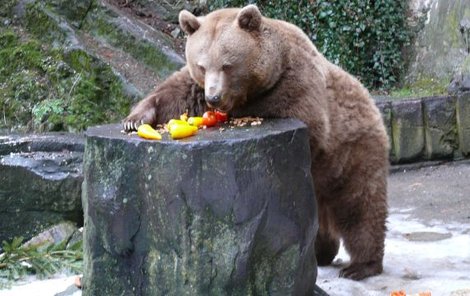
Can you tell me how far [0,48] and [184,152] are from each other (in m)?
7.37

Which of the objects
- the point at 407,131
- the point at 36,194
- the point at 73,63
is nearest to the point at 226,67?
the point at 36,194

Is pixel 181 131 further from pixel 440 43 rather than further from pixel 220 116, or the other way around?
pixel 440 43

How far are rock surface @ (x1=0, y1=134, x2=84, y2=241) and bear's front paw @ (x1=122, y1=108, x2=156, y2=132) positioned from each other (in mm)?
2299

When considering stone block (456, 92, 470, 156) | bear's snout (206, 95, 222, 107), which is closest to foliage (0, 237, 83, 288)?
bear's snout (206, 95, 222, 107)

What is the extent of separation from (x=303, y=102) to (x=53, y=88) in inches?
242

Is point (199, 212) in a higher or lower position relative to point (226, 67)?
lower

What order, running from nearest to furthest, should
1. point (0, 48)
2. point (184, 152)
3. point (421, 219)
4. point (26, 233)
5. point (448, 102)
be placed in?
point (184, 152) → point (26, 233) → point (421, 219) → point (448, 102) → point (0, 48)

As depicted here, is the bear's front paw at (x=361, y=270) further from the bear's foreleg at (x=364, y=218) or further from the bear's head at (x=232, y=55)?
the bear's head at (x=232, y=55)

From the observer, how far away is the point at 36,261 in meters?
5.96

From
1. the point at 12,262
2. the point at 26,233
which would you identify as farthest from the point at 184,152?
the point at 26,233

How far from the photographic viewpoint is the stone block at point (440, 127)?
9492mm

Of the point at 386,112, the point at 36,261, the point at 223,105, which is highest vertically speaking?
the point at 223,105

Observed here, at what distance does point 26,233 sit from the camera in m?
6.82

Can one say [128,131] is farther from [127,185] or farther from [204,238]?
[204,238]
